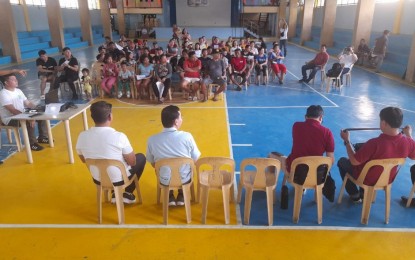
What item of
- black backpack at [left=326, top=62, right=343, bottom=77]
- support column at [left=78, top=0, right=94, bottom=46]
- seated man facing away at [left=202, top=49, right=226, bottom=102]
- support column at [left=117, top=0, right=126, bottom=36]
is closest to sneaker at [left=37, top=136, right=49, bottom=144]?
seated man facing away at [left=202, top=49, right=226, bottom=102]

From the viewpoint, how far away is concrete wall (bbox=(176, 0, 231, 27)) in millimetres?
29688

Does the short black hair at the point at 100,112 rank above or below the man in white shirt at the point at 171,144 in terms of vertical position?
above

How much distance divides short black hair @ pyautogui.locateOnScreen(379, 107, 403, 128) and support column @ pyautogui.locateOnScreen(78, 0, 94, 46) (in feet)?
78.8

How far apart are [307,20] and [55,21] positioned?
645 inches

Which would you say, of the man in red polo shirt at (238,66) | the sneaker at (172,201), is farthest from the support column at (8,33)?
the sneaker at (172,201)

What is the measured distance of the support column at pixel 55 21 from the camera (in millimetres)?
18484

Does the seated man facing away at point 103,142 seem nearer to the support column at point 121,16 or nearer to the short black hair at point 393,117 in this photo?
the short black hair at point 393,117

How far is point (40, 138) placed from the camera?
5941mm

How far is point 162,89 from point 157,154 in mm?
5372

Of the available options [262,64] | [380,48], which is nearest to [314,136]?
[262,64]

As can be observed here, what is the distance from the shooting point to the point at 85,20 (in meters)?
23.3

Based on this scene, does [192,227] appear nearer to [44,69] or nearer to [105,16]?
[44,69]

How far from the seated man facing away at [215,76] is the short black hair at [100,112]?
5.39m

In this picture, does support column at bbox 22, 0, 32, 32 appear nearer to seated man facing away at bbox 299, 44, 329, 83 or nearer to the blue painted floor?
the blue painted floor
